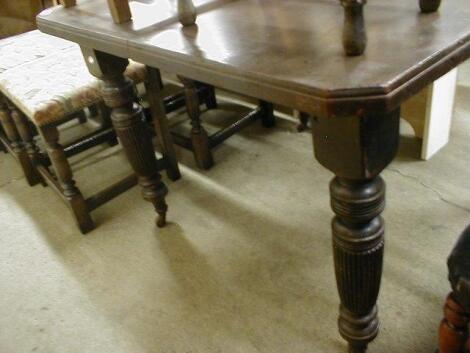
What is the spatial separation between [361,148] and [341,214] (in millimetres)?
129

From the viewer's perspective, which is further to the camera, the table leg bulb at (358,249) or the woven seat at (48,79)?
the woven seat at (48,79)

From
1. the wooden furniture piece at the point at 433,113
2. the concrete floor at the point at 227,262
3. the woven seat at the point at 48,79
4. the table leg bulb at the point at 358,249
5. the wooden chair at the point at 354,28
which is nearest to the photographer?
the wooden chair at the point at 354,28

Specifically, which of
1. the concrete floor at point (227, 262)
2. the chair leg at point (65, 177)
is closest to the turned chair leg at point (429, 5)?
the concrete floor at point (227, 262)

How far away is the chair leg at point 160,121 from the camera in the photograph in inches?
57.4

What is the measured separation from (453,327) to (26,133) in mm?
1506

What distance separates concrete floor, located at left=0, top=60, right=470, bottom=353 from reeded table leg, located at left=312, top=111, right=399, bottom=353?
0.31 m

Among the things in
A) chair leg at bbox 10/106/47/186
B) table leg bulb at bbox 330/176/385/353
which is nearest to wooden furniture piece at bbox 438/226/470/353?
table leg bulb at bbox 330/176/385/353

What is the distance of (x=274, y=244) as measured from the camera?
129 cm

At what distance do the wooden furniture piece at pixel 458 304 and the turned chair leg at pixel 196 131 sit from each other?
1.08 metres

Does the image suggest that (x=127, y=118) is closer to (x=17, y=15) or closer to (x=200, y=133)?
(x=200, y=133)

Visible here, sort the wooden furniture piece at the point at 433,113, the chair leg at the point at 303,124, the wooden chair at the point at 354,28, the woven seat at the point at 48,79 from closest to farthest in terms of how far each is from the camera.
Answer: the wooden chair at the point at 354,28 < the woven seat at the point at 48,79 < the wooden furniture piece at the point at 433,113 < the chair leg at the point at 303,124

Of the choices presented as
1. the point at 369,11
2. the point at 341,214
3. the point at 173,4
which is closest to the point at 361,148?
the point at 341,214

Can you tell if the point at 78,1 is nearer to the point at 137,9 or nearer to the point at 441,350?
the point at 137,9

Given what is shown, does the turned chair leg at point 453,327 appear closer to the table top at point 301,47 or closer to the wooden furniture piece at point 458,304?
the wooden furniture piece at point 458,304
